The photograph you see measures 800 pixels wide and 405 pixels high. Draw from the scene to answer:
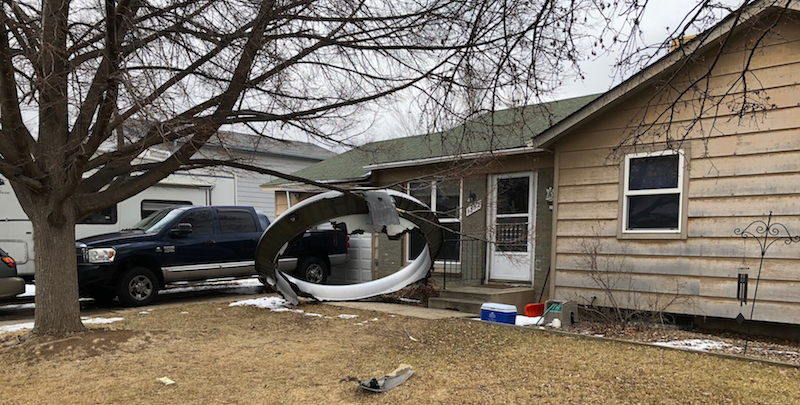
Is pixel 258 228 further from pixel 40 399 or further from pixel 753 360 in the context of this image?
pixel 753 360

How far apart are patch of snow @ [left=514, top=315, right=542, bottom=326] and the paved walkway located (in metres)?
0.69

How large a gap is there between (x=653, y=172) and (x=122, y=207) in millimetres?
10648

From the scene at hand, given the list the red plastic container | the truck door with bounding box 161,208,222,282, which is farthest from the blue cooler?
the truck door with bounding box 161,208,222,282

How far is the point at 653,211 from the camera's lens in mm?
7664

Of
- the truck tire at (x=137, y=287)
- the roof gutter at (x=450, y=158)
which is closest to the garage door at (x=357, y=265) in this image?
the roof gutter at (x=450, y=158)

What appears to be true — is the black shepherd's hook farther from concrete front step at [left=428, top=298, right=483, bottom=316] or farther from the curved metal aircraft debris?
the curved metal aircraft debris

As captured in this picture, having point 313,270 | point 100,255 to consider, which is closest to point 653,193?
point 313,270

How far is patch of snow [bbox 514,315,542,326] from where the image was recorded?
7834 mm

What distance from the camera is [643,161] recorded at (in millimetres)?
7789

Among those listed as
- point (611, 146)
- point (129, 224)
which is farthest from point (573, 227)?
point (129, 224)

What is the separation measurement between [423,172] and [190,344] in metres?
6.12

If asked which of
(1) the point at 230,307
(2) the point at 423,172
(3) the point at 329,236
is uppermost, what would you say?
(2) the point at 423,172

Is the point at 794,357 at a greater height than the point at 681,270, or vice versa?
the point at 681,270

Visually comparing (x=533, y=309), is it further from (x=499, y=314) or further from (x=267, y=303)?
(x=267, y=303)
